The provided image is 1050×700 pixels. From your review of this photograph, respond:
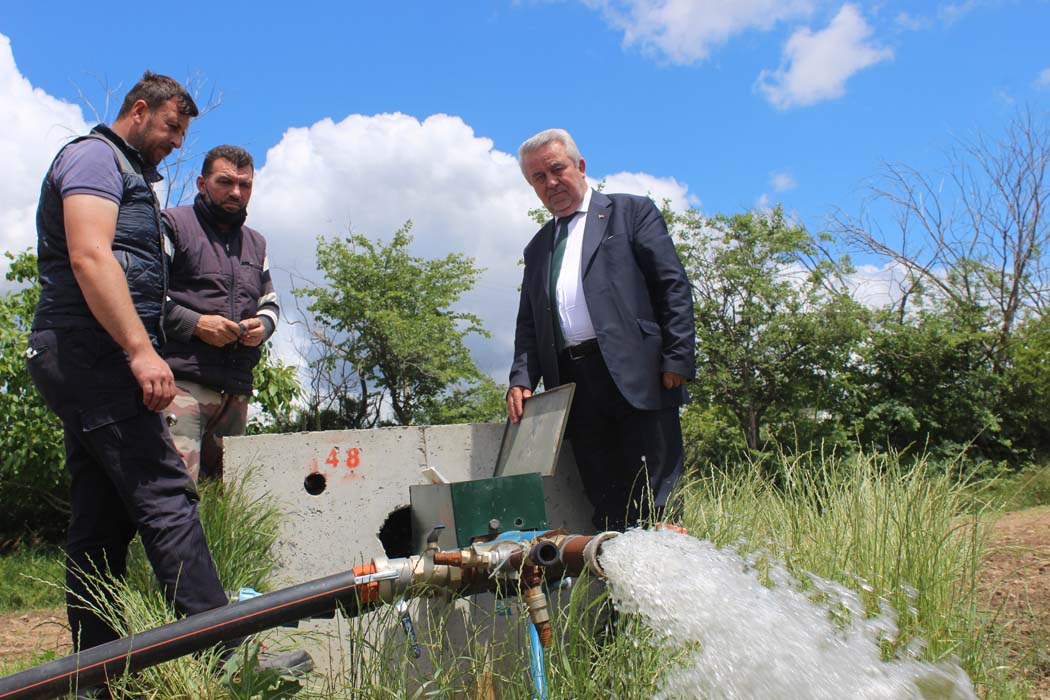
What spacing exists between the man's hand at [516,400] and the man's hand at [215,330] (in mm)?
1116

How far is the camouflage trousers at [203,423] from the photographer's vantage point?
319 centimetres

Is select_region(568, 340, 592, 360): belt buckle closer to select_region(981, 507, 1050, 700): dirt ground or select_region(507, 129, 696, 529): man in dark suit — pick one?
select_region(507, 129, 696, 529): man in dark suit

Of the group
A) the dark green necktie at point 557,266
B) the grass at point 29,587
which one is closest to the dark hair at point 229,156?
the dark green necktie at point 557,266

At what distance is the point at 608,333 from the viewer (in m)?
3.22

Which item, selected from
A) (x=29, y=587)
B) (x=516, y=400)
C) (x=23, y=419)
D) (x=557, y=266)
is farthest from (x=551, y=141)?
(x=23, y=419)

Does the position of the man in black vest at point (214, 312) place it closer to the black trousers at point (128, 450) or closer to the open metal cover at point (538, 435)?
the black trousers at point (128, 450)

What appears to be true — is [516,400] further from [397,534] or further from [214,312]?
[214,312]

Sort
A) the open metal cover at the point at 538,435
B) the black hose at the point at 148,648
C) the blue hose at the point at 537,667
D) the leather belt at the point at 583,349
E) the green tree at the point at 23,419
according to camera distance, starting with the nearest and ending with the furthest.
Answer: the black hose at the point at 148,648 < the blue hose at the point at 537,667 < the open metal cover at the point at 538,435 < the leather belt at the point at 583,349 < the green tree at the point at 23,419

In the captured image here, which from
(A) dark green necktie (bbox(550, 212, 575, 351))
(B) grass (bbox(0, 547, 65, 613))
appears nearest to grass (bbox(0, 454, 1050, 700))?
(A) dark green necktie (bbox(550, 212, 575, 351))

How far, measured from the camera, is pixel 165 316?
10.4 feet

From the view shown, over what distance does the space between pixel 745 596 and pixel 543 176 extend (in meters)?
2.05

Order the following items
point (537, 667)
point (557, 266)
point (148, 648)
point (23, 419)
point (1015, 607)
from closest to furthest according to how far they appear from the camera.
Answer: point (148, 648), point (537, 667), point (1015, 607), point (557, 266), point (23, 419)

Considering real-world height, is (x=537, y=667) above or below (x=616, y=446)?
below

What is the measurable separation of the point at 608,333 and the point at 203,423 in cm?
159
